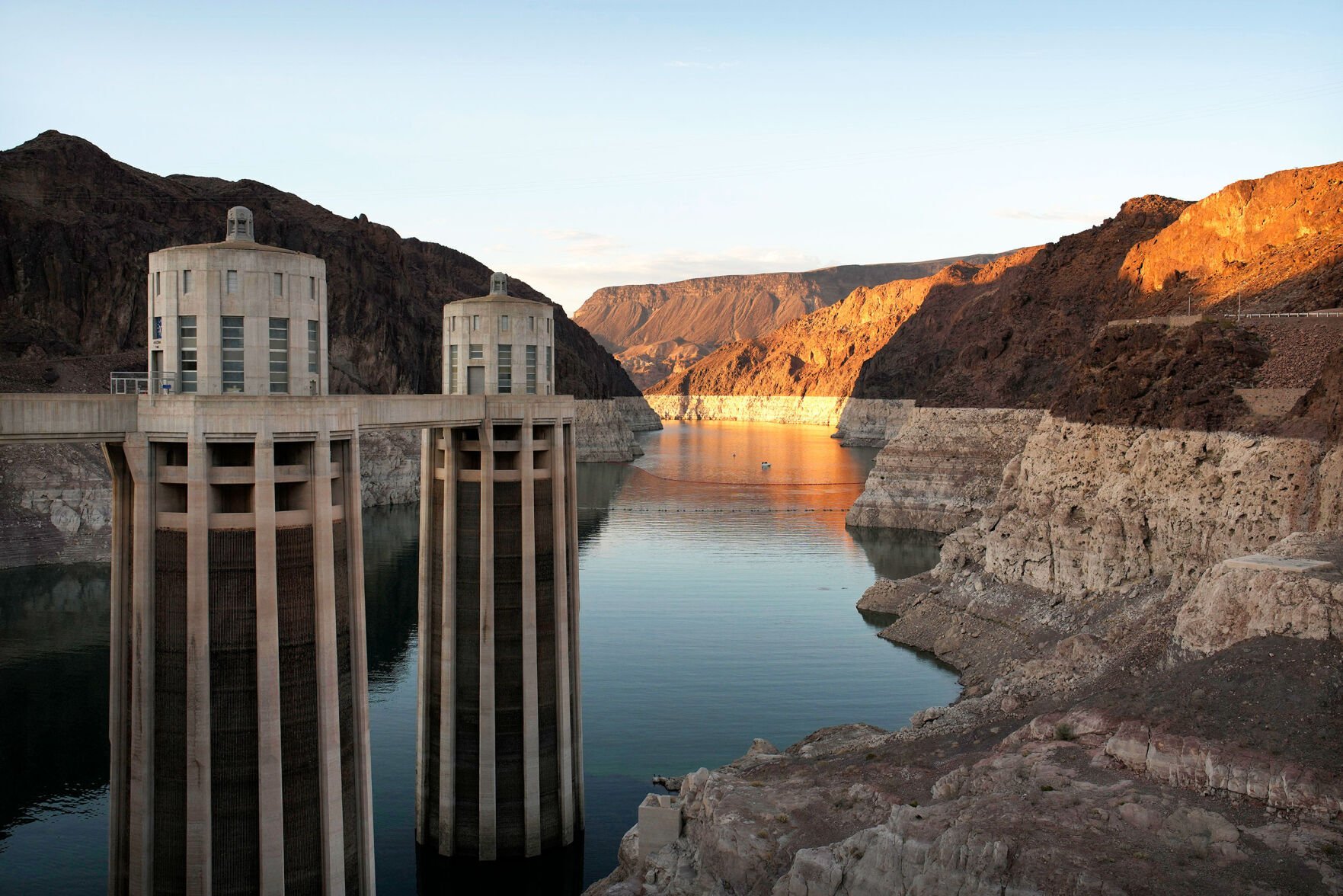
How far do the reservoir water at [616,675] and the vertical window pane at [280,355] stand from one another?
1509 cm

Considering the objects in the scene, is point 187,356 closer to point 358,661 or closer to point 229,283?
point 229,283

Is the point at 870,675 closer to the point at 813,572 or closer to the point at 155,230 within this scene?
the point at 813,572

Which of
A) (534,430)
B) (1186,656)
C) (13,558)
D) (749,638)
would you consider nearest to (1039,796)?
(1186,656)

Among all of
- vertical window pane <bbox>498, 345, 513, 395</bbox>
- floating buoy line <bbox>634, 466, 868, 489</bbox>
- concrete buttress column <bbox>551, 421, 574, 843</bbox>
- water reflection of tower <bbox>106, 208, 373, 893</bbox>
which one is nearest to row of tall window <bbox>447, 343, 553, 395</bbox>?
vertical window pane <bbox>498, 345, 513, 395</bbox>

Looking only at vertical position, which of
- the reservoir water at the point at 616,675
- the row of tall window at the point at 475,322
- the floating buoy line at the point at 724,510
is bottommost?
the reservoir water at the point at 616,675

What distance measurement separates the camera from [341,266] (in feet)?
464

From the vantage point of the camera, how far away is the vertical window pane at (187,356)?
2098 centimetres

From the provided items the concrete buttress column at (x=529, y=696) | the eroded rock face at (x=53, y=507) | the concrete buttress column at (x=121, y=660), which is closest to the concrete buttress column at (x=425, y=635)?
the concrete buttress column at (x=529, y=696)

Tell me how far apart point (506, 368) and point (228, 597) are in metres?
14.0

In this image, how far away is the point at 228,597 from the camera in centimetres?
2048

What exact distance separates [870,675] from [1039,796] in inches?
1201

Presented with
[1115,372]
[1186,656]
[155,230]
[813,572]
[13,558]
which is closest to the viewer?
[1186,656]

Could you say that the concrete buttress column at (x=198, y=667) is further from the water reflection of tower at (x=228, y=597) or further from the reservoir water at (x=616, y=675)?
the reservoir water at (x=616, y=675)

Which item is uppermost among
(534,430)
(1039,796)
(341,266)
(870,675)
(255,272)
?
(341,266)
